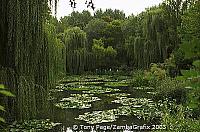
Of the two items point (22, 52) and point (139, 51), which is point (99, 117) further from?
point (139, 51)

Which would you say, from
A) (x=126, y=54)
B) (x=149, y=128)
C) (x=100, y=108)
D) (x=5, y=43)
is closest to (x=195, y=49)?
(x=5, y=43)

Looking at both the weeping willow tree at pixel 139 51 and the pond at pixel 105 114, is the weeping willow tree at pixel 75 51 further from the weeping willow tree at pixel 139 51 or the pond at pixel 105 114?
the pond at pixel 105 114

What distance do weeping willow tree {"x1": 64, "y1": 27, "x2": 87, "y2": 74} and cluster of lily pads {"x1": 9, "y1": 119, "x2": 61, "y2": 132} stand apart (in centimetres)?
1741

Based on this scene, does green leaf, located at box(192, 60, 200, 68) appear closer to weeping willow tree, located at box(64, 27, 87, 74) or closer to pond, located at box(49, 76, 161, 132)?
pond, located at box(49, 76, 161, 132)

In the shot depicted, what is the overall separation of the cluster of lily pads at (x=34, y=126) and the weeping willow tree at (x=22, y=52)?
4.03 ft

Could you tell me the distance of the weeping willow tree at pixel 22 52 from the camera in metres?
5.18

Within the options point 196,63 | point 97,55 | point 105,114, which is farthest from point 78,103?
point 97,55

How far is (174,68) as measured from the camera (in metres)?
17.2

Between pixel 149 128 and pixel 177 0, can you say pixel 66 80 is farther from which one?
pixel 149 128

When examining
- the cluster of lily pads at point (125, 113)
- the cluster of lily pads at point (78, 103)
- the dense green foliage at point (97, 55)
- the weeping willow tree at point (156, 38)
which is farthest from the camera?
the weeping willow tree at point (156, 38)

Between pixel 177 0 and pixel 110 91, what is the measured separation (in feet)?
23.9

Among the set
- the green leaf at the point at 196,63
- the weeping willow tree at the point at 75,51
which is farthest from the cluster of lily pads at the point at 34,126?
the weeping willow tree at the point at 75,51

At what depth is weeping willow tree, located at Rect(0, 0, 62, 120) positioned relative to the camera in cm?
518

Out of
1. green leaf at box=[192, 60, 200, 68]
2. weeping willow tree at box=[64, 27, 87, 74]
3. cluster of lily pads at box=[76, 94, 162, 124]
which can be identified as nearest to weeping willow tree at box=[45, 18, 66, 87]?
cluster of lily pads at box=[76, 94, 162, 124]
